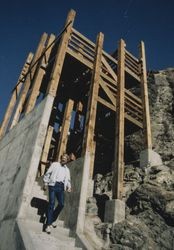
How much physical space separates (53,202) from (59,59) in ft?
17.3

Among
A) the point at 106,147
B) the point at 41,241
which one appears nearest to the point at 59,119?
the point at 106,147

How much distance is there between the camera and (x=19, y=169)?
22.6 ft

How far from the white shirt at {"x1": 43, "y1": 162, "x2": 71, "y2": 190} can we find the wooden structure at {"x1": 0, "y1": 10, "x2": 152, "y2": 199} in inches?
84.7

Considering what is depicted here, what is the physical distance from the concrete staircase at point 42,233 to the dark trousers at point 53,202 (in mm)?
267

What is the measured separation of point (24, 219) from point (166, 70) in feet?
45.2

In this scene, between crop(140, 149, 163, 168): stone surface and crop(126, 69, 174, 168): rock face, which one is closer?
crop(140, 149, 163, 168): stone surface

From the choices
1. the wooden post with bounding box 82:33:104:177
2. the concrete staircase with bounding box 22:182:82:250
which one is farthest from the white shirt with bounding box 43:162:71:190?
the wooden post with bounding box 82:33:104:177

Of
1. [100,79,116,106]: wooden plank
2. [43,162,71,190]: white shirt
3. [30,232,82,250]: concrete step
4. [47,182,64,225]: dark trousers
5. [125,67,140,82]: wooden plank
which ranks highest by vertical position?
[125,67,140,82]: wooden plank

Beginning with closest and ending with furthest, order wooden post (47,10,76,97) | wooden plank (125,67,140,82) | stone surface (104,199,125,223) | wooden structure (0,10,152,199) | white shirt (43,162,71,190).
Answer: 1. white shirt (43,162,71,190)
2. stone surface (104,199,125,223)
3. wooden post (47,10,76,97)
4. wooden structure (0,10,152,199)
5. wooden plank (125,67,140,82)

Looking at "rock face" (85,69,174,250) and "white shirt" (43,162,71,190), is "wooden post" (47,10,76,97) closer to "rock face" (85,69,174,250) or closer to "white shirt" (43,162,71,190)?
"white shirt" (43,162,71,190)

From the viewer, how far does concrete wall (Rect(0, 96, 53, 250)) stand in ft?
18.7

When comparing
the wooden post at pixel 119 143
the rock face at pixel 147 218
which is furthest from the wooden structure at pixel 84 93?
the rock face at pixel 147 218

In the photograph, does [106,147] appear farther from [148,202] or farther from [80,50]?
[148,202]

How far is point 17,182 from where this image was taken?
21.6 feet
